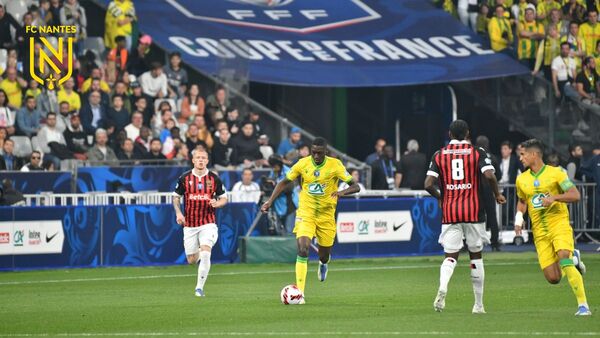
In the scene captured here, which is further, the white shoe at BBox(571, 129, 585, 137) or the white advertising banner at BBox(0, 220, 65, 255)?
the white shoe at BBox(571, 129, 585, 137)

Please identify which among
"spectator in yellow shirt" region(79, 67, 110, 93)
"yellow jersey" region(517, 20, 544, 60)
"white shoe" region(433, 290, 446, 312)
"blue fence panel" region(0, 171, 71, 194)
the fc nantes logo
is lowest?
"white shoe" region(433, 290, 446, 312)

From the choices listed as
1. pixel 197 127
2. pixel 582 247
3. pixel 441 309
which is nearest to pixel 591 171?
pixel 582 247

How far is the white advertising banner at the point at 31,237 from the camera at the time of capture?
2542 cm

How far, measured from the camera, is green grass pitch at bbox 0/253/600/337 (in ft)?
47.9

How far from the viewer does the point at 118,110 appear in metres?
30.0

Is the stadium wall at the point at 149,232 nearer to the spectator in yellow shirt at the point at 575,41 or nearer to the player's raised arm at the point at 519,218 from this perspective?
the spectator in yellow shirt at the point at 575,41

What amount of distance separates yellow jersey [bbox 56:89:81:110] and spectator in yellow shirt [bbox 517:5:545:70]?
485 inches

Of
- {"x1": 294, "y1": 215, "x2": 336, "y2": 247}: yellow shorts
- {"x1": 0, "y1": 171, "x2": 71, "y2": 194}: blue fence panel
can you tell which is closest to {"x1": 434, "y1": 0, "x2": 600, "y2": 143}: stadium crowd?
{"x1": 0, "y1": 171, "x2": 71, "y2": 194}: blue fence panel

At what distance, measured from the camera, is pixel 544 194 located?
622 inches

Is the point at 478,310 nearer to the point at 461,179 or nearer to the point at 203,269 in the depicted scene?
the point at 461,179

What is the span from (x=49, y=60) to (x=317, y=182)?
40.5ft

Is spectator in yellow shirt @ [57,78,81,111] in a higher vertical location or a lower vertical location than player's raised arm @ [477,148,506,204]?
higher

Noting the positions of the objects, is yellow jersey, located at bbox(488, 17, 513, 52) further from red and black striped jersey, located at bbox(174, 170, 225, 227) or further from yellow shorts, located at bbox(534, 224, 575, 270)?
yellow shorts, located at bbox(534, 224, 575, 270)

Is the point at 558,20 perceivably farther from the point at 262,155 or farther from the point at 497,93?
the point at 262,155
